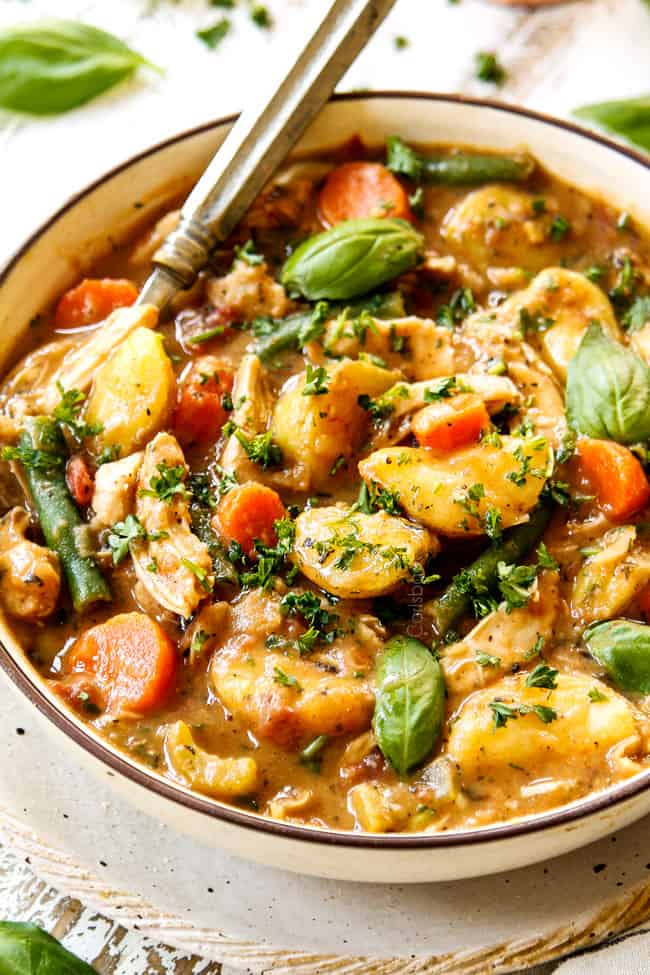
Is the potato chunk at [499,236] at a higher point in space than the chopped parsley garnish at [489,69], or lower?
lower

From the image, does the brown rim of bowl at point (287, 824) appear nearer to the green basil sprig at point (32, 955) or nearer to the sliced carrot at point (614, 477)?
the green basil sprig at point (32, 955)

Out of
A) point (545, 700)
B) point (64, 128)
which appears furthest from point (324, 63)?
point (545, 700)

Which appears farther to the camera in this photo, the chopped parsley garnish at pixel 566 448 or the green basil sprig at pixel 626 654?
the chopped parsley garnish at pixel 566 448

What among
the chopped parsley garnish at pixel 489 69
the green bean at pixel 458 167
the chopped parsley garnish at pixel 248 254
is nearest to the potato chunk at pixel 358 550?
the chopped parsley garnish at pixel 248 254

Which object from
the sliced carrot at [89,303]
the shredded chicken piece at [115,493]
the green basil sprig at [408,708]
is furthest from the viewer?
the sliced carrot at [89,303]

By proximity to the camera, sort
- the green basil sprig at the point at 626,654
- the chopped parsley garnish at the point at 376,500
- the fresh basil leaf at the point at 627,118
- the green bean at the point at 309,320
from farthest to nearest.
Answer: the fresh basil leaf at the point at 627,118
the green bean at the point at 309,320
the chopped parsley garnish at the point at 376,500
the green basil sprig at the point at 626,654
